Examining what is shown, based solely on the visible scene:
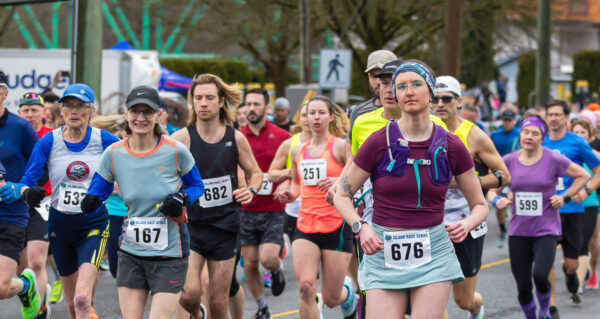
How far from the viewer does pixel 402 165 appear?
16.9 feet

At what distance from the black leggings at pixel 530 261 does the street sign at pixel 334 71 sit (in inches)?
474

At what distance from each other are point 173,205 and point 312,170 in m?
2.50

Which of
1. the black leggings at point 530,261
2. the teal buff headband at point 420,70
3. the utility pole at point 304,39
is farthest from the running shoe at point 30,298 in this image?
the utility pole at point 304,39

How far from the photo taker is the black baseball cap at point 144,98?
19.4 feet

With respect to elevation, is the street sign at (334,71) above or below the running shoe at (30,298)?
above

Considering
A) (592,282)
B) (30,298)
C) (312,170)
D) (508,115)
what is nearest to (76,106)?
(30,298)

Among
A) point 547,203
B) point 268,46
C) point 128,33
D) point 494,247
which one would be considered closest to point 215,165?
point 547,203

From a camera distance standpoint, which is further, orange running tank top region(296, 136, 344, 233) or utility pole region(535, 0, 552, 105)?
utility pole region(535, 0, 552, 105)

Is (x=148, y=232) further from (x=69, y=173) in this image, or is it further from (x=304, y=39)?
(x=304, y=39)

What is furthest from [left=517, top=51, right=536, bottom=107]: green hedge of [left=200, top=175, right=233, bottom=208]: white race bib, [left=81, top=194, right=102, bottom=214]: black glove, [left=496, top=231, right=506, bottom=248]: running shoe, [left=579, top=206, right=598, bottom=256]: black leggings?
[left=81, top=194, right=102, bottom=214]: black glove

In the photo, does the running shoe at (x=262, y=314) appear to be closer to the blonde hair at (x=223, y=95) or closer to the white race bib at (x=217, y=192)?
the white race bib at (x=217, y=192)

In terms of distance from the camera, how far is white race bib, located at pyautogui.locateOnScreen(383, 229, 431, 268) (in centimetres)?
516

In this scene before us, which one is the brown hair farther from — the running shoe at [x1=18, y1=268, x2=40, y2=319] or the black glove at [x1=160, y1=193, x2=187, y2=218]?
the black glove at [x1=160, y1=193, x2=187, y2=218]

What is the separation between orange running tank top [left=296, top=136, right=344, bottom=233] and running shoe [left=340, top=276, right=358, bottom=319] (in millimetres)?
639
